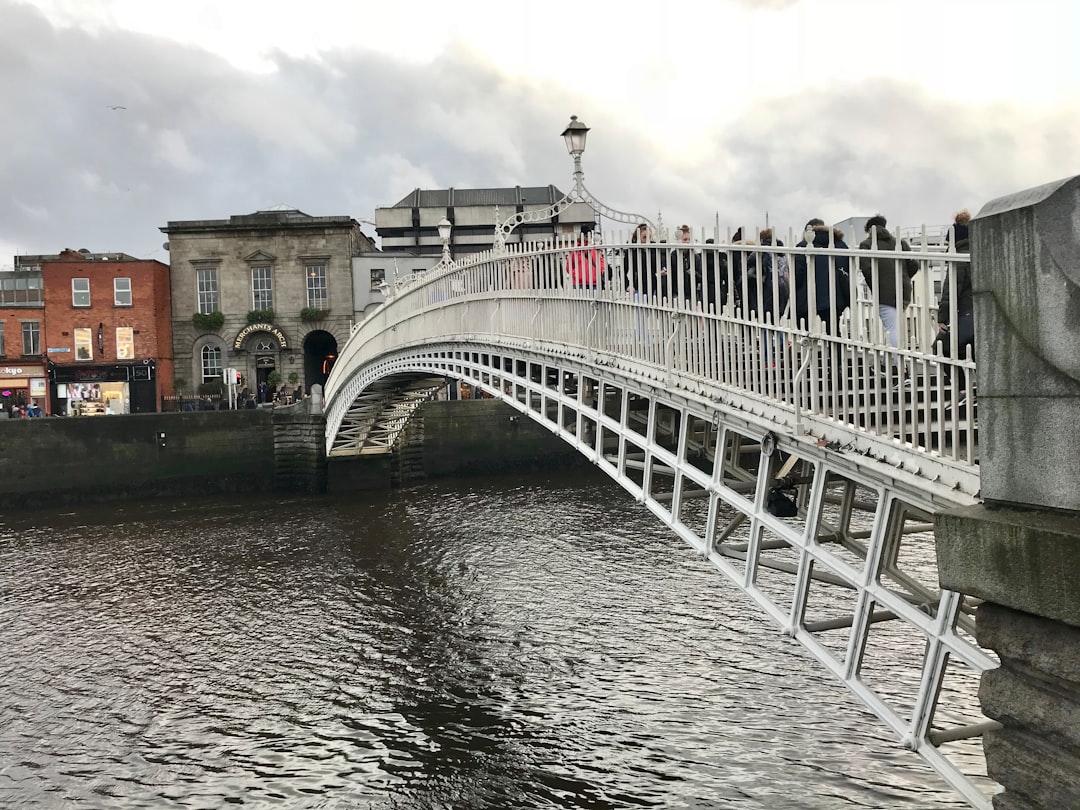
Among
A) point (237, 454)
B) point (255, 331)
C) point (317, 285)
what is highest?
point (317, 285)

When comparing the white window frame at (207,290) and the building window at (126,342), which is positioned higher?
the white window frame at (207,290)

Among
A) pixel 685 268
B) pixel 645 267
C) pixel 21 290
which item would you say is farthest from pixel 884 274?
pixel 21 290

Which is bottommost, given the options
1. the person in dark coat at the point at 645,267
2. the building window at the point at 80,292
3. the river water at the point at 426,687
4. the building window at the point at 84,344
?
the river water at the point at 426,687

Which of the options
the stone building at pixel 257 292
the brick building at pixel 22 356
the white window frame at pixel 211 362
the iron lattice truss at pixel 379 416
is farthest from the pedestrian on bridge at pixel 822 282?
the brick building at pixel 22 356

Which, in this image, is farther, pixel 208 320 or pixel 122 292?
pixel 208 320

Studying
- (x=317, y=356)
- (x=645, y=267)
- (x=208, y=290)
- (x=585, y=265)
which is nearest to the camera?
(x=645, y=267)

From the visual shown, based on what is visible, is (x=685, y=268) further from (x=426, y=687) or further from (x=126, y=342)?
(x=126, y=342)

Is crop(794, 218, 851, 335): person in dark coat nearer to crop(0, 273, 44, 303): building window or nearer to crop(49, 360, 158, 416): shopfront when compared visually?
crop(49, 360, 158, 416): shopfront

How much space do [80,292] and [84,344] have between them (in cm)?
200

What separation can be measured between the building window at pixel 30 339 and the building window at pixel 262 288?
8.08 meters

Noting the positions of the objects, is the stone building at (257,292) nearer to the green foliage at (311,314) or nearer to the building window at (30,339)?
the green foliage at (311,314)

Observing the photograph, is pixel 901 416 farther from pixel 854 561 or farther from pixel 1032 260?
pixel 854 561

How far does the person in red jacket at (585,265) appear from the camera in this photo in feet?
32.3

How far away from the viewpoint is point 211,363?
40438mm
